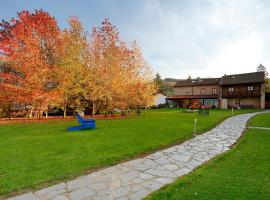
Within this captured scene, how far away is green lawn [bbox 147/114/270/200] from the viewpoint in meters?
3.55

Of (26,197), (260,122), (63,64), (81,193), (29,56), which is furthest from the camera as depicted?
(63,64)

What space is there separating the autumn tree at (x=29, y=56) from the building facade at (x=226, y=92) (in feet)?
84.8

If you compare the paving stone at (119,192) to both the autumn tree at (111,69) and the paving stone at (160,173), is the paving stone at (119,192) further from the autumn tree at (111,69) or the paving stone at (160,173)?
the autumn tree at (111,69)

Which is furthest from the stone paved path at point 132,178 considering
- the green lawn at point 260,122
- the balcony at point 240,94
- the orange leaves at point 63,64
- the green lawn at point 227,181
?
the balcony at point 240,94

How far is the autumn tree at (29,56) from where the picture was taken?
14305 mm

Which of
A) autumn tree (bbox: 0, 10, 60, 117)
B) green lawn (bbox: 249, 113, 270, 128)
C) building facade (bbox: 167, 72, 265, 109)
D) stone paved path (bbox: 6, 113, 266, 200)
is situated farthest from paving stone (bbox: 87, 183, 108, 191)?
building facade (bbox: 167, 72, 265, 109)

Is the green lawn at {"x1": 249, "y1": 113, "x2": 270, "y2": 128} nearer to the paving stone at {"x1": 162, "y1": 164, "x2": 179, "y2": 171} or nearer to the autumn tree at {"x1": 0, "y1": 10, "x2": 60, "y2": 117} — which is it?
the paving stone at {"x1": 162, "y1": 164, "x2": 179, "y2": 171}

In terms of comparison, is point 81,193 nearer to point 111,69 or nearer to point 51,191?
point 51,191

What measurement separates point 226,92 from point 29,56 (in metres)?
39.3

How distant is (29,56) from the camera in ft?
47.8

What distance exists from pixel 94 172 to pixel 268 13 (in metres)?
16.0

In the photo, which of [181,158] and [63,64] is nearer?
[181,158]

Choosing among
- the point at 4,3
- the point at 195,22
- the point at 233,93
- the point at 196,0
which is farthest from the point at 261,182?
the point at 233,93

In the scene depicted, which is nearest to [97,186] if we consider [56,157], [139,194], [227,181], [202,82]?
[139,194]
